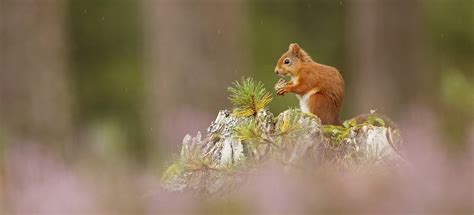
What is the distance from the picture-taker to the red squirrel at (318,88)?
4.32m

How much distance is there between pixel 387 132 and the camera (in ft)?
11.9

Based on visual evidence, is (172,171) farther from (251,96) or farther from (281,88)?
(281,88)

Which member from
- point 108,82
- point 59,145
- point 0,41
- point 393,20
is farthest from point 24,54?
point 108,82

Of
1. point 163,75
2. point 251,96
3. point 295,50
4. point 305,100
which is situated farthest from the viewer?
point 163,75

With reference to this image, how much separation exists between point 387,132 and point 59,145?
35.5 ft

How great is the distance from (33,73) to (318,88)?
1175 cm

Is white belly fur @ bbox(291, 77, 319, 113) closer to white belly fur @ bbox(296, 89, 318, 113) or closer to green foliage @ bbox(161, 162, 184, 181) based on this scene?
white belly fur @ bbox(296, 89, 318, 113)

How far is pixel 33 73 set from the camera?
1582cm

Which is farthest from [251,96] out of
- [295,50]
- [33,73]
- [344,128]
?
[33,73]

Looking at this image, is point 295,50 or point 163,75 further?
point 163,75

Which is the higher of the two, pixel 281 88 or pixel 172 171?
pixel 281 88

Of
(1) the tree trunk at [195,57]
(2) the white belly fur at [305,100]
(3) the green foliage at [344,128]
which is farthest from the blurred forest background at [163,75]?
(2) the white belly fur at [305,100]

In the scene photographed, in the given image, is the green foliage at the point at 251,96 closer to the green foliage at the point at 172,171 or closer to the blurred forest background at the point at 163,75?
the blurred forest background at the point at 163,75

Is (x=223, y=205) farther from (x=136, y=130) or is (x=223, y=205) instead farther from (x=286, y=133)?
(x=136, y=130)
